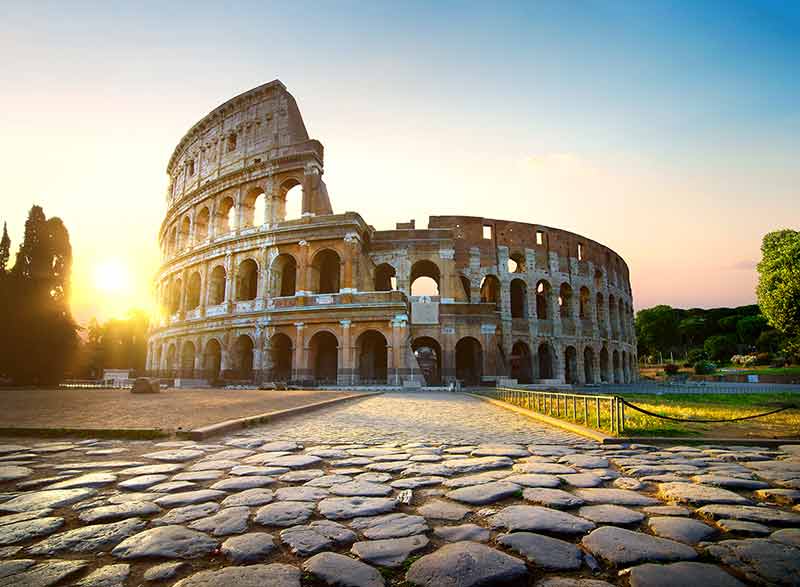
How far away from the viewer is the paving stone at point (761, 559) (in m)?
1.59

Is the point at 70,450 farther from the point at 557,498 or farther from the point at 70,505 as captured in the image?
the point at 557,498

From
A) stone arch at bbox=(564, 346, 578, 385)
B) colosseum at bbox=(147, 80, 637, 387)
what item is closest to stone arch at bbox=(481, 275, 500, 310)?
colosseum at bbox=(147, 80, 637, 387)

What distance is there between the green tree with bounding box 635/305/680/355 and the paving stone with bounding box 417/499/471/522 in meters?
69.7

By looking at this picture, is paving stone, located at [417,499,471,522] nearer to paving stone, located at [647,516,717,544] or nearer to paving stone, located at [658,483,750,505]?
paving stone, located at [647,516,717,544]

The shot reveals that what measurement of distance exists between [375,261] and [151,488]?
934 inches

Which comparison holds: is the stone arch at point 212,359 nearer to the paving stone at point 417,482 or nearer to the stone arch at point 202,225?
the stone arch at point 202,225

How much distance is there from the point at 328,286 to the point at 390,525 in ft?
82.6

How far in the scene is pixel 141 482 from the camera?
3.00 meters

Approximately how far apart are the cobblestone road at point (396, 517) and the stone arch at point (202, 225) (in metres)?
26.8

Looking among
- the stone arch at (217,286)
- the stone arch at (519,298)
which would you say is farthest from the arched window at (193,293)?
the stone arch at (519,298)

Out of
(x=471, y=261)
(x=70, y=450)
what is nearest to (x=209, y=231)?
(x=471, y=261)

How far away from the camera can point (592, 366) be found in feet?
100

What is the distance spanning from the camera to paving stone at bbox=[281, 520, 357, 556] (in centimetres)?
190

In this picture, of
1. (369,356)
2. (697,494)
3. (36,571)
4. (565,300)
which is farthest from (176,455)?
(565,300)
